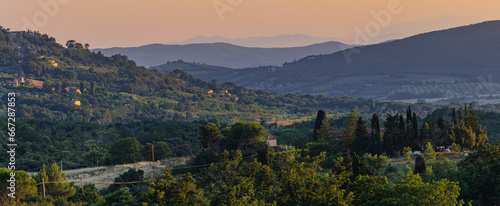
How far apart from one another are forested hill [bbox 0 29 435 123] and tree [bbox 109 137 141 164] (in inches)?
2361

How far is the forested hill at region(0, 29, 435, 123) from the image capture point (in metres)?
117

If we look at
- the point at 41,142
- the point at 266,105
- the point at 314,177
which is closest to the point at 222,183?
the point at 314,177

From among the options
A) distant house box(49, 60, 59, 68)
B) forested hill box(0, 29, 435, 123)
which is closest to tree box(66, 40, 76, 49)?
forested hill box(0, 29, 435, 123)

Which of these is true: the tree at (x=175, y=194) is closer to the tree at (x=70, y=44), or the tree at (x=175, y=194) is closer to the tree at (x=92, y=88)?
the tree at (x=92, y=88)

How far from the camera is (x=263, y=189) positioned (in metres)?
24.0

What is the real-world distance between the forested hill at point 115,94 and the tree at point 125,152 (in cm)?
Result: 5997

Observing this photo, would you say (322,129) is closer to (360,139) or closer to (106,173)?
(360,139)

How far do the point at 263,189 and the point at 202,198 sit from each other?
349 cm

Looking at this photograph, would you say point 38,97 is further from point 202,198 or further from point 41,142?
point 202,198

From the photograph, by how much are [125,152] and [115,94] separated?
8577cm

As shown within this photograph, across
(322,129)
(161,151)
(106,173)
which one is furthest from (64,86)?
(322,129)

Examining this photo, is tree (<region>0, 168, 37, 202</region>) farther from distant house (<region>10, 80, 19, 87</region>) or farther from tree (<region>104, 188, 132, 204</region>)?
distant house (<region>10, 80, 19, 87</region>)

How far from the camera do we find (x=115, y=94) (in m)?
132

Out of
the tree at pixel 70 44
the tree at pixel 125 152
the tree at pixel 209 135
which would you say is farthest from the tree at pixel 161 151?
the tree at pixel 70 44
